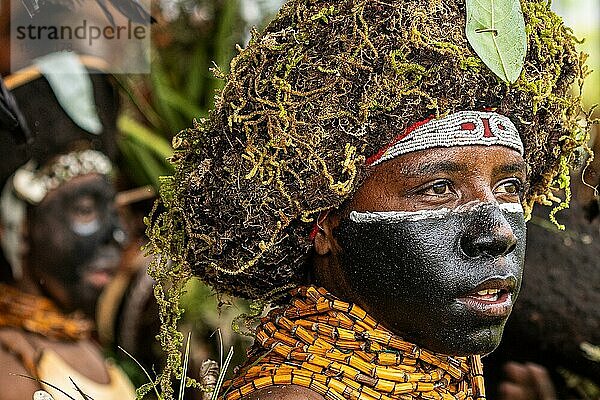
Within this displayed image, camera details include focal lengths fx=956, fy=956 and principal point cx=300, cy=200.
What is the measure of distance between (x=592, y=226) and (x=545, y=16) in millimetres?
1905

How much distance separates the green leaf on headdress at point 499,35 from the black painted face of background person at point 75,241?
297 cm

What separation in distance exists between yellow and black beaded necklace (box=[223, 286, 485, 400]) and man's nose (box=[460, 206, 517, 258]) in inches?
13.2

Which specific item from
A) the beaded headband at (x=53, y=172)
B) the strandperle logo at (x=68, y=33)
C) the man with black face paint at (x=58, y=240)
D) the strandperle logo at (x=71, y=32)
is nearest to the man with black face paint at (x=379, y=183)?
the strandperle logo at (x=68, y=33)

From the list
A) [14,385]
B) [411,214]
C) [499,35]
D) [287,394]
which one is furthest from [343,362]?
[14,385]

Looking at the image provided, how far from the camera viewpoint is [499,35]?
8.41ft

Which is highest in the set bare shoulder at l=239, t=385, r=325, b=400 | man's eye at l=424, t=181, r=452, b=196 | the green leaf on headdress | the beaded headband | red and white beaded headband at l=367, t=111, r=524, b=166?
the green leaf on headdress

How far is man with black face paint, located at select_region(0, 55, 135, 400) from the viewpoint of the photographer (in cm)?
466

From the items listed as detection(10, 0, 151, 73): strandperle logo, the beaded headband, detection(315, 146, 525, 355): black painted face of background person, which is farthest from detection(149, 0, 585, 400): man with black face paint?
the beaded headband

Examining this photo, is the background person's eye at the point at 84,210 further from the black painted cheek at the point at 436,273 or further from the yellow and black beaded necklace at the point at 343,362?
the black painted cheek at the point at 436,273

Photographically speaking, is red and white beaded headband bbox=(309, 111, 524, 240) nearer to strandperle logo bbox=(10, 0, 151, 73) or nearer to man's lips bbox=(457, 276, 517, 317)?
man's lips bbox=(457, 276, 517, 317)

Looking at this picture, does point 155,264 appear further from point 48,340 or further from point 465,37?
point 48,340

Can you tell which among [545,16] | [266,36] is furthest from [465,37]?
[266,36]

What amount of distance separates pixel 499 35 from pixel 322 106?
0.51 m

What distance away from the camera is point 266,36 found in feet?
8.82
